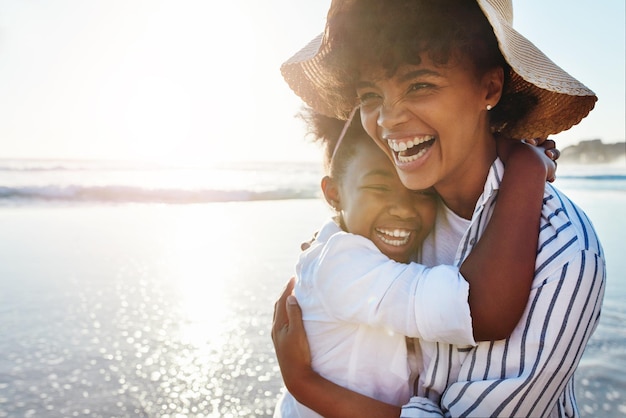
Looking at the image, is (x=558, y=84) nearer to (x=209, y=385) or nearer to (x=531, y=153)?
(x=531, y=153)

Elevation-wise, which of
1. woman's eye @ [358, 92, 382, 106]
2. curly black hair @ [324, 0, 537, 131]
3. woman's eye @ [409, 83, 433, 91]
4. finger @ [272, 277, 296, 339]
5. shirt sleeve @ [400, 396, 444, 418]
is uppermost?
curly black hair @ [324, 0, 537, 131]

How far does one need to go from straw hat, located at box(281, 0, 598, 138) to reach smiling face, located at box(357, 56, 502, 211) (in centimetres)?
15

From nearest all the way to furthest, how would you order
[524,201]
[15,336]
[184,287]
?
[524,201]
[15,336]
[184,287]

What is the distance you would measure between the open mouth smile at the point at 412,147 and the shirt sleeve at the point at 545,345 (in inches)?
26.3

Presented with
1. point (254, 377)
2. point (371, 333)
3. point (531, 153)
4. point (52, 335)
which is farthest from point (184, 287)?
point (531, 153)

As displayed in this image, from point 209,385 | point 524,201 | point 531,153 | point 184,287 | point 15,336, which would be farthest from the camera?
point 184,287

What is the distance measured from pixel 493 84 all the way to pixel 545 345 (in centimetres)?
103

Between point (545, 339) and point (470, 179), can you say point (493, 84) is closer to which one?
point (470, 179)

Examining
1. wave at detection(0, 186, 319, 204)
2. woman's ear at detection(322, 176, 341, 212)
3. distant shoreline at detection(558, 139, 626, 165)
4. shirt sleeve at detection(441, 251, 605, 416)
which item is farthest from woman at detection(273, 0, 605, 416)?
distant shoreline at detection(558, 139, 626, 165)

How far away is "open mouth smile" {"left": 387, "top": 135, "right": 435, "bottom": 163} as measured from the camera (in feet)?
6.75

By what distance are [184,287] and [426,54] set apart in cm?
477

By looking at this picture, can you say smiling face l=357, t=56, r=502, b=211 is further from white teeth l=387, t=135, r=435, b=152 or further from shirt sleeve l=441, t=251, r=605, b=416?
shirt sleeve l=441, t=251, r=605, b=416

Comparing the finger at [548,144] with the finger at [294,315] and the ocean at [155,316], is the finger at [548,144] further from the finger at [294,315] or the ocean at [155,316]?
the ocean at [155,316]

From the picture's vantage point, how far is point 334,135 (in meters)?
2.84
